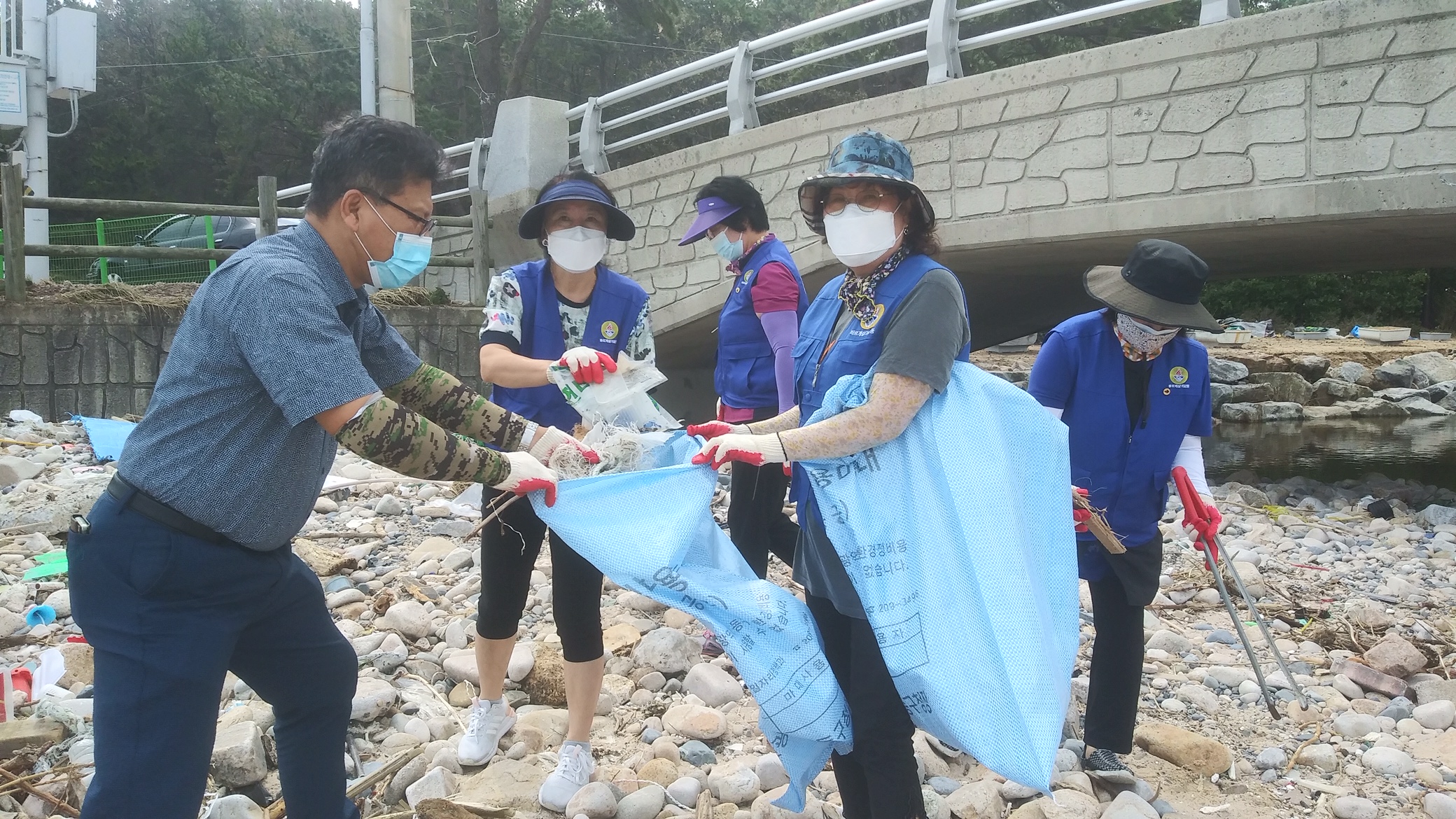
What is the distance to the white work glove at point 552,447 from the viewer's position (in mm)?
2719

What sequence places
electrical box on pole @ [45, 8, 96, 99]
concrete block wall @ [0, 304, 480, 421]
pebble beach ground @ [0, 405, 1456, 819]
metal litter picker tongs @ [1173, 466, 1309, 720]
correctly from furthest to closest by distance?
1. electrical box on pole @ [45, 8, 96, 99]
2. concrete block wall @ [0, 304, 480, 421]
3. metal litter picker tongs @ [1173, 466, 1309, 720]
4. pebble beach ground @ [0, 405, 1456, 819]

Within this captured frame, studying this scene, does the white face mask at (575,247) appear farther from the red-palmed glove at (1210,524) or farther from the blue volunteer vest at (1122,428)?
the red-palmed glove at (1210,524)

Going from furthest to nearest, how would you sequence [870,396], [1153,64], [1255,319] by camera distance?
[1255,319]
[1153,64]
[870,396]

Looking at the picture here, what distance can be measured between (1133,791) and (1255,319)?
2598cm

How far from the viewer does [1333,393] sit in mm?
18031

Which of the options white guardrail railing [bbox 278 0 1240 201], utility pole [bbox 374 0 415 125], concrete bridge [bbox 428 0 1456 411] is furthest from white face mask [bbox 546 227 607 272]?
utility pole [bbox 374 0 415 125]

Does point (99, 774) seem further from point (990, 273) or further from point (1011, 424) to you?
point (990, 273)

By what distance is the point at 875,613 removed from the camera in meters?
2.24

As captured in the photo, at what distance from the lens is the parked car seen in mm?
10906

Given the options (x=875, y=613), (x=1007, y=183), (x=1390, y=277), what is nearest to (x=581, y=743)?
(x=875, y=613)

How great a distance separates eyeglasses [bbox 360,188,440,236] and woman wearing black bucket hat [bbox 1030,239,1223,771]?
179cm

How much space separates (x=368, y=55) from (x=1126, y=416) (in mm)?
12299

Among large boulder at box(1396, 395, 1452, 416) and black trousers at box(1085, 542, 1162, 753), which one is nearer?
black trousers at box(1085, 542, 1162, 753)

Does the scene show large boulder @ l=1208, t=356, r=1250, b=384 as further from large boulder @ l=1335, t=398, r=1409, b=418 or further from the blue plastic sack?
the blue plastic sack
